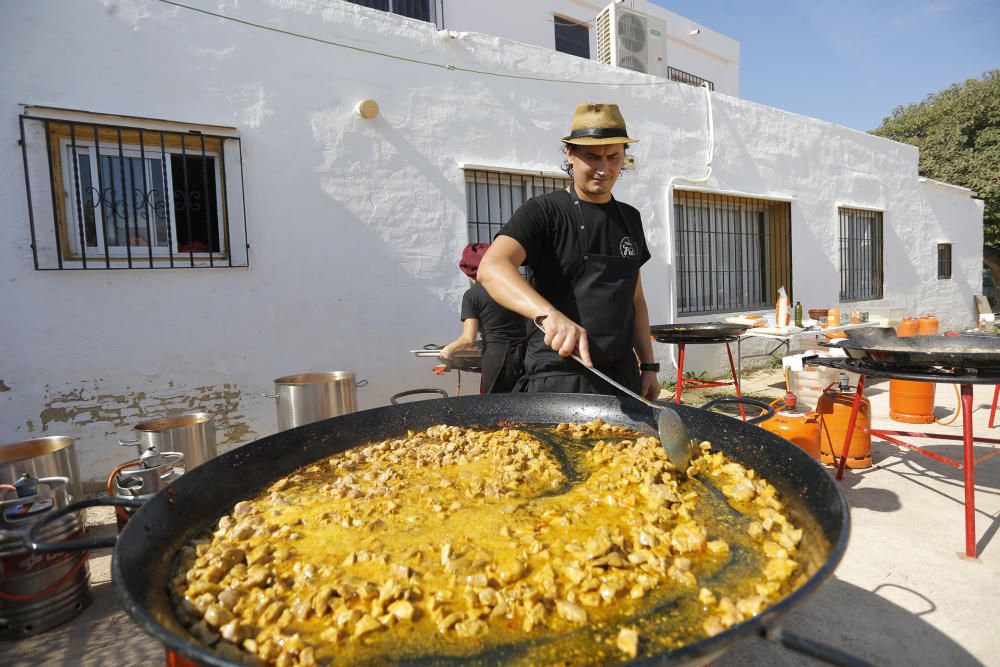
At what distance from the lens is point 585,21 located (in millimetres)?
10172

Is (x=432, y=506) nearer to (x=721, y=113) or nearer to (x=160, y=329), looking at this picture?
(x=160, y=329)

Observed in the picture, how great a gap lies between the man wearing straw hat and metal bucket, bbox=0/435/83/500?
8.60ft

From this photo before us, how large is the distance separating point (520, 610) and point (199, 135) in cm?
453

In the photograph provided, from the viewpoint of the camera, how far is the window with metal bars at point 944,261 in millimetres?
11742

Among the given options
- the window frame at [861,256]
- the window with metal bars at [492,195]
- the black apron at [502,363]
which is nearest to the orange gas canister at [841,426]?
the black apron at [502,363]

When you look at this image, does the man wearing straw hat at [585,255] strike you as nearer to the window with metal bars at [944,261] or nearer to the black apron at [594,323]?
the black apron at [594,323]

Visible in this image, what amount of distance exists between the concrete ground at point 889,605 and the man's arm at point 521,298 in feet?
3.43

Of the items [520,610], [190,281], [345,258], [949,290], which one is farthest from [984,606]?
[949,290]

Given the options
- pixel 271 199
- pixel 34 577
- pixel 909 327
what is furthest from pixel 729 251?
pixel 34 577

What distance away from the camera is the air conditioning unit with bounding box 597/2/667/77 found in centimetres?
732

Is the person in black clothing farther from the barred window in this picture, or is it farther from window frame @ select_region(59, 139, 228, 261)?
the barred window

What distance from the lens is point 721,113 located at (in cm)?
762

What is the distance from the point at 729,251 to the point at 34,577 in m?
8.50

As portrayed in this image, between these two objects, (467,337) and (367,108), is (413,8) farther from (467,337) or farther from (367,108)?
(467,337)
